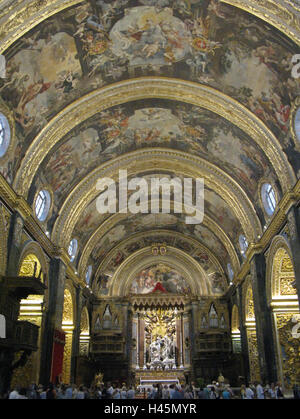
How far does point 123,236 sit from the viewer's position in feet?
101

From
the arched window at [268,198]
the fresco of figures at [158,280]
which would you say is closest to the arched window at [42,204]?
the arched window at [268,198]

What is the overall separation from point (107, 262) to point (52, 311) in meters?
11.9

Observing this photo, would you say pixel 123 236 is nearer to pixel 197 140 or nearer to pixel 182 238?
pixel 182 238

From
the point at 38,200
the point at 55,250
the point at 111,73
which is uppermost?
the point at 111,73

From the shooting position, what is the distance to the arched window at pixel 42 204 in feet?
63.1

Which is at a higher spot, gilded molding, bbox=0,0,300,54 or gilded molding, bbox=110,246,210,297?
gilded molding, bbox=0,0,300,54

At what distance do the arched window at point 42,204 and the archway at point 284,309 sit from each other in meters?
11.3

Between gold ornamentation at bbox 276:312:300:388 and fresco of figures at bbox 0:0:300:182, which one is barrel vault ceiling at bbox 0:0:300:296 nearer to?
fresco of figures at bbox 0:0:300:182

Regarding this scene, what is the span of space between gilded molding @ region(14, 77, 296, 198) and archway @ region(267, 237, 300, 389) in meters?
3.78

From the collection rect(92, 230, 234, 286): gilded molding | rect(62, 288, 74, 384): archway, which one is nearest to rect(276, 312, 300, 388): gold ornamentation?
rect(62, 288, 74, 384): archway

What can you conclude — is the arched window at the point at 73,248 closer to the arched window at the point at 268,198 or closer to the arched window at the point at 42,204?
the arched window at the point at 42,204

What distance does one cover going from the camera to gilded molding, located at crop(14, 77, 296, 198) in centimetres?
1660

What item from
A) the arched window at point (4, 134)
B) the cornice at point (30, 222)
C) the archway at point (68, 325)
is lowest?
the archway at point (68, 325)
